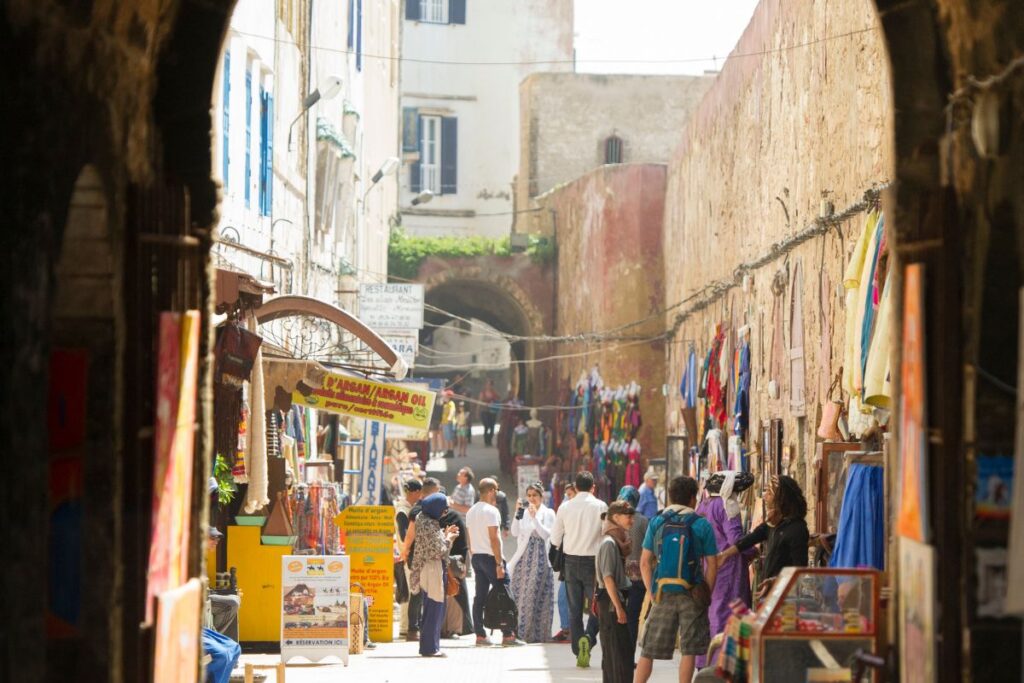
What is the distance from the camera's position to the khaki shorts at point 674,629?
31.7 ft

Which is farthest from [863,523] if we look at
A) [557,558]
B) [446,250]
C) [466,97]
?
[466,97]

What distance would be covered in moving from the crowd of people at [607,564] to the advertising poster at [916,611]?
1.74 metres

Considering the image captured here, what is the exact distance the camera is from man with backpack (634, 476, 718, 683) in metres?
9.63

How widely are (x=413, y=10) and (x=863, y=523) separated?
34.3 meters

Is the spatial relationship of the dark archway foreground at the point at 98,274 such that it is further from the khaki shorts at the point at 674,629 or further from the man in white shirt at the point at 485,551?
the man in white shirt at the point at 485,551

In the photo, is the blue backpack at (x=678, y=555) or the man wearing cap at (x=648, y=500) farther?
the man wearing cap at (x=648, y=500)

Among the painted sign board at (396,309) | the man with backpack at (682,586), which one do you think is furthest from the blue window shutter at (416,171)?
the man with backpack at (682,586)

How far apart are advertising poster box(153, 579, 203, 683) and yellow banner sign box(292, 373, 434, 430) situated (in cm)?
709

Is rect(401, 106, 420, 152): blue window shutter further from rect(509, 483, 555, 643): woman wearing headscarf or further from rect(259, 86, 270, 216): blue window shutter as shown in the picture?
rect(509, 483, 555, 643): woman wearing headscarf

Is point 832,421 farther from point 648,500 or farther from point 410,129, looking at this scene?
point 410,129

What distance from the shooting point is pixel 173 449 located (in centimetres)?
582

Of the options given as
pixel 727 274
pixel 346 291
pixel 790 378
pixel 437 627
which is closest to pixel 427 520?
pixel 437 627

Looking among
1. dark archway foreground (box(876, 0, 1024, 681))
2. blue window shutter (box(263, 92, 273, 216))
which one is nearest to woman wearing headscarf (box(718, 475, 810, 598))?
dark archway foreground (box(876, 0, 1024, 681))

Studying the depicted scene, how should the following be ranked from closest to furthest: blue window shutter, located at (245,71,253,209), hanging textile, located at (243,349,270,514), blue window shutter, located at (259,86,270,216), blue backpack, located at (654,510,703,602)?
blue backpack, located at (654,510,703,602) < hanging textile, located at (243,349,270,514) < blue window shutter, located at (245,71,253,209) < blue window shutter, located at (259,86,270,216)
